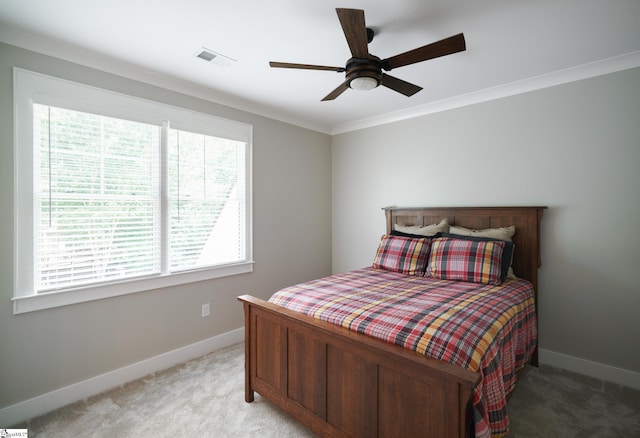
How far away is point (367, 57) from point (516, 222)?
210cm

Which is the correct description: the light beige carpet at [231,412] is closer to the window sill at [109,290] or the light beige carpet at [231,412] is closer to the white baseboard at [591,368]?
the white baseboard at [591,368]

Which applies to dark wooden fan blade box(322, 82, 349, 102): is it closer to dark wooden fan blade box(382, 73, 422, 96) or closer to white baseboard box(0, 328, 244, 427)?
dark wooden fan blade box(382, 73, 422, 96)

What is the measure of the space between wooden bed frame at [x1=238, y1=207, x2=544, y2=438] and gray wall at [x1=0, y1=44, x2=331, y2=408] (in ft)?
3.28

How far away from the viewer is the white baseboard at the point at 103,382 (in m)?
2.00

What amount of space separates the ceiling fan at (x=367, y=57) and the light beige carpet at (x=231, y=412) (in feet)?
7.24

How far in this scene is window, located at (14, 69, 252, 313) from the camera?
2.07 m

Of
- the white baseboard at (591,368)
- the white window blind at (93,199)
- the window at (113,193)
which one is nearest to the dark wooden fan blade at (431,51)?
the window at (113,193)

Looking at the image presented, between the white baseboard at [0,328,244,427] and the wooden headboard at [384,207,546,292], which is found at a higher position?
the wooden headboard at [384,207,546,292]

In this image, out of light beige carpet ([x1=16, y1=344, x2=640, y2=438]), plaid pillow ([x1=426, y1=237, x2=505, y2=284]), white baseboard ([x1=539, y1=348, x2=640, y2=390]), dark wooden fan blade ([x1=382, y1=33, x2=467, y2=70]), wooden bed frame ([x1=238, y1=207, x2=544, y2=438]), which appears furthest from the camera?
plaid pillow ([x1=426, y1=237, x2=505, y2=284])

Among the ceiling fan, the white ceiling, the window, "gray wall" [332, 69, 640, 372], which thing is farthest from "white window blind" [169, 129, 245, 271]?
"gray wall" [332, 69, 640, 372]

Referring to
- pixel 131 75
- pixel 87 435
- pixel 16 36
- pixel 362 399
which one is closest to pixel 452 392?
pixel 362 399

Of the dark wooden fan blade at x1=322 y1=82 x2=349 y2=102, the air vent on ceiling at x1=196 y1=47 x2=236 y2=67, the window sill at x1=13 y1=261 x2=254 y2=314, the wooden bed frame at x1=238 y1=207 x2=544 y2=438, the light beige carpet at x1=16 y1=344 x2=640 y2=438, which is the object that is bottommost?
the light beige carpet at x1=16 y1=344 x2=640 y2=438

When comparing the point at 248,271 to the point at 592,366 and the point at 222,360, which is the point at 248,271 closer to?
the point at 222,360

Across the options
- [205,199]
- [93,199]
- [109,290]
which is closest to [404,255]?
[205,199]
